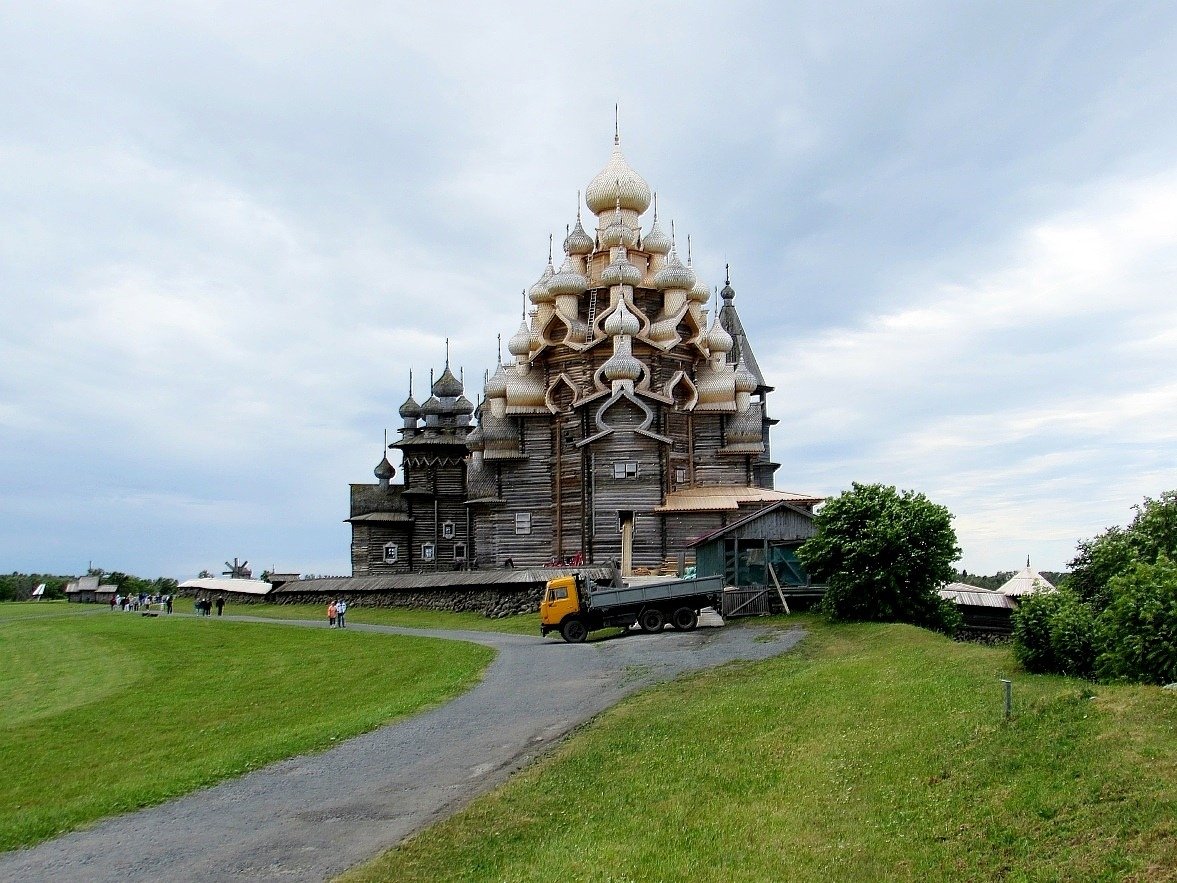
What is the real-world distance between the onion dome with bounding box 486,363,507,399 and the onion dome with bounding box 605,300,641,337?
7.14 m

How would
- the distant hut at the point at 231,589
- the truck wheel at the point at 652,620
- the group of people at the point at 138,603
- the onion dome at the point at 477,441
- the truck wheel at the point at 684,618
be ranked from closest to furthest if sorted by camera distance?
the truck wheel at the point at 684,618 → the truck wheel at the point at 652,620 → the group of people at the point at 138,603 → the onion dome at the point at 477,441 → the distant hut at the point at 231,589

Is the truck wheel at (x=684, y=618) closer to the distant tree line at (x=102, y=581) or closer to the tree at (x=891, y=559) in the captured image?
the tree at (x=891, y=559)

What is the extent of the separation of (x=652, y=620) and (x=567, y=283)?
Answer: 26.6 meters

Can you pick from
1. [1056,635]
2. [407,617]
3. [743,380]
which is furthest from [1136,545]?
[743,380]

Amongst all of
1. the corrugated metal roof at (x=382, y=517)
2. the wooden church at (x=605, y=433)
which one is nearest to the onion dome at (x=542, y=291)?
the wooden church at (x=605, y=433)

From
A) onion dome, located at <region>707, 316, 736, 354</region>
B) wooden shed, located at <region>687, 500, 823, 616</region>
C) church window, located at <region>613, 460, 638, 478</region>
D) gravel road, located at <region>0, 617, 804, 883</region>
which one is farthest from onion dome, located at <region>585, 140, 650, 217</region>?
gravel road, located at <region>0, 617, 804, 883</region>

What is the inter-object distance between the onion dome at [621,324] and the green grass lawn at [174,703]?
20.1m

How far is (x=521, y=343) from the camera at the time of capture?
175 feet

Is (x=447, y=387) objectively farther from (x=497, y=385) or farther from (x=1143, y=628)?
(x=1143, y=628)

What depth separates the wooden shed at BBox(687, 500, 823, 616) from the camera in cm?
3250

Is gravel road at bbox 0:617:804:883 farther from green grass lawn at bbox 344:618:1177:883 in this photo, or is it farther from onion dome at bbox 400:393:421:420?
onion dome at bbox 400:393:421:420

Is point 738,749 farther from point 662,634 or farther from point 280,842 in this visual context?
point 662,634

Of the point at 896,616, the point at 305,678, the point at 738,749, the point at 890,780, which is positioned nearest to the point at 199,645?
the point at 305,678

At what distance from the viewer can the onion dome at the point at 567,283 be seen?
2071 inches
